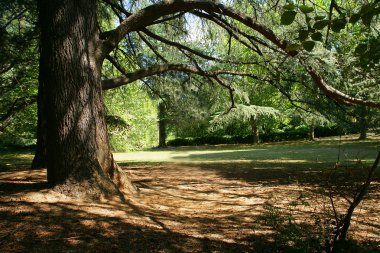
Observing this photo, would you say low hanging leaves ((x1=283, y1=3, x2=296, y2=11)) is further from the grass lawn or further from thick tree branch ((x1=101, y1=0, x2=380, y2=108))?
the grass lawn

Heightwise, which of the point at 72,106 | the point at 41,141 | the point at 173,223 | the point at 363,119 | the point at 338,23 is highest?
the point at 338,23

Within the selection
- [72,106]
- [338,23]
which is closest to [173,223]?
[72,106]

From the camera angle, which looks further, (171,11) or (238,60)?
(238,60)

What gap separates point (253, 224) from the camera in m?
4.04

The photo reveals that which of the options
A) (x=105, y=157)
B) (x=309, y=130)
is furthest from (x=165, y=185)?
(x=309, y=130)

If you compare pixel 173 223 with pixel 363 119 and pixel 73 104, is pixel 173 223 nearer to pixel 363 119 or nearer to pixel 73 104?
pixel 73 104

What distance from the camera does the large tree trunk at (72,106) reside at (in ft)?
15.7

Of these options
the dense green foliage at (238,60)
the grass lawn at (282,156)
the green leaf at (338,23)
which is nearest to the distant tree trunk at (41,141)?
the dense green foliage at (238,60)

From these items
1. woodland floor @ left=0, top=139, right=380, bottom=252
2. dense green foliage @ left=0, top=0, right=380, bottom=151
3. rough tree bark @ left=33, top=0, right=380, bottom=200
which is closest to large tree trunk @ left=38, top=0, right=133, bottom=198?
rough tree bark @ left=33, top=0, right=380, bottom=200

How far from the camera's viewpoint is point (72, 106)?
4.88 meters

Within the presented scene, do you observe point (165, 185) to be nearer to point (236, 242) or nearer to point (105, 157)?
point (105, 157)

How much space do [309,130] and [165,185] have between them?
28240 millimetres

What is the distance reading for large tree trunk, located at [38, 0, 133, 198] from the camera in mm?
4789

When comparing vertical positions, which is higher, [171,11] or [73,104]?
[171,11]
